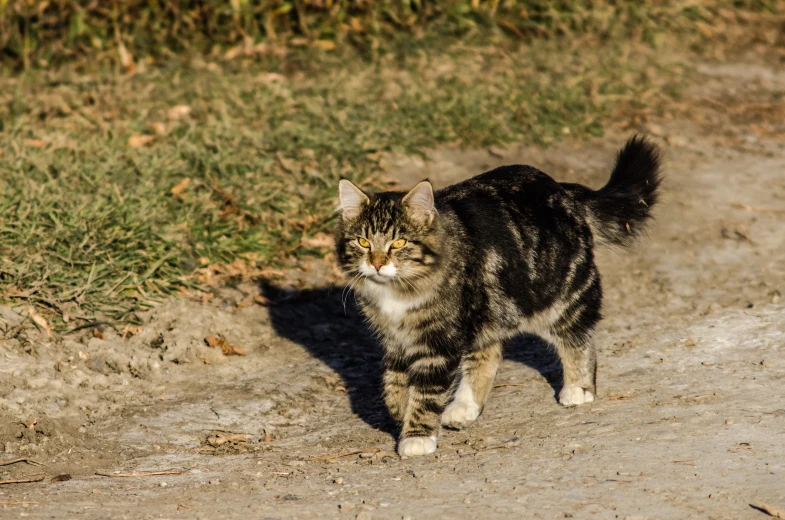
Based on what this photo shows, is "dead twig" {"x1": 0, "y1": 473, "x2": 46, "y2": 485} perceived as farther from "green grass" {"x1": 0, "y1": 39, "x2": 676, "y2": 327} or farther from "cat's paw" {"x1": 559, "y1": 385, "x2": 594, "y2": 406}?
"cat's paw" {"x1": 559, "y1": 385, "x2": 594, "y2": 406}

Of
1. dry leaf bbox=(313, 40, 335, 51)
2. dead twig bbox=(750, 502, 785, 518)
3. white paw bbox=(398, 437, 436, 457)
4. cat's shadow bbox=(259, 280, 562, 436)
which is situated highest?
dead twig bbox=(750, 502, 785, 518)

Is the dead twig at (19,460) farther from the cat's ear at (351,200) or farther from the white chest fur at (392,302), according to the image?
the cat's ear at (351,200)

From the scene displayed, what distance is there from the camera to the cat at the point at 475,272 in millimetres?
5457

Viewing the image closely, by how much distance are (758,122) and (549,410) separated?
6.86m

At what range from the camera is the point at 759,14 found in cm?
1408

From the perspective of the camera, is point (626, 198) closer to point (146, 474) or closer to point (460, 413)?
point (460, 413)

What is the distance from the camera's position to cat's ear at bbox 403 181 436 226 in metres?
5.40

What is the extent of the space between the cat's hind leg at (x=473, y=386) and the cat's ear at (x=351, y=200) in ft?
3.98

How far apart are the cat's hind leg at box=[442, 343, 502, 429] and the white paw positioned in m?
0.43

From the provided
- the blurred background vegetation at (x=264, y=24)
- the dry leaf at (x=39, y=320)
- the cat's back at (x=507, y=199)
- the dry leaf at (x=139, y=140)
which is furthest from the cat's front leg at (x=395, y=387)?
the blurred background vegetation at (x=264, y=24)

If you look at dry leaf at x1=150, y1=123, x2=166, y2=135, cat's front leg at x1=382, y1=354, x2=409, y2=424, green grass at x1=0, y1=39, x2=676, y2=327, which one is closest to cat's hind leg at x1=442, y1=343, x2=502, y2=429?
cat's front leg at x1=382, y1=354, x2=409, y2=424

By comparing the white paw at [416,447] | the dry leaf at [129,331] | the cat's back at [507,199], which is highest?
the cat's back at [507,199]

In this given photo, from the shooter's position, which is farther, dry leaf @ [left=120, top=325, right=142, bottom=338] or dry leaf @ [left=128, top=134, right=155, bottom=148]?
dry leaf @ [left=128, top=134, right=155, bottom=148]

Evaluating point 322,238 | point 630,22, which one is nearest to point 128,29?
point 322,238
